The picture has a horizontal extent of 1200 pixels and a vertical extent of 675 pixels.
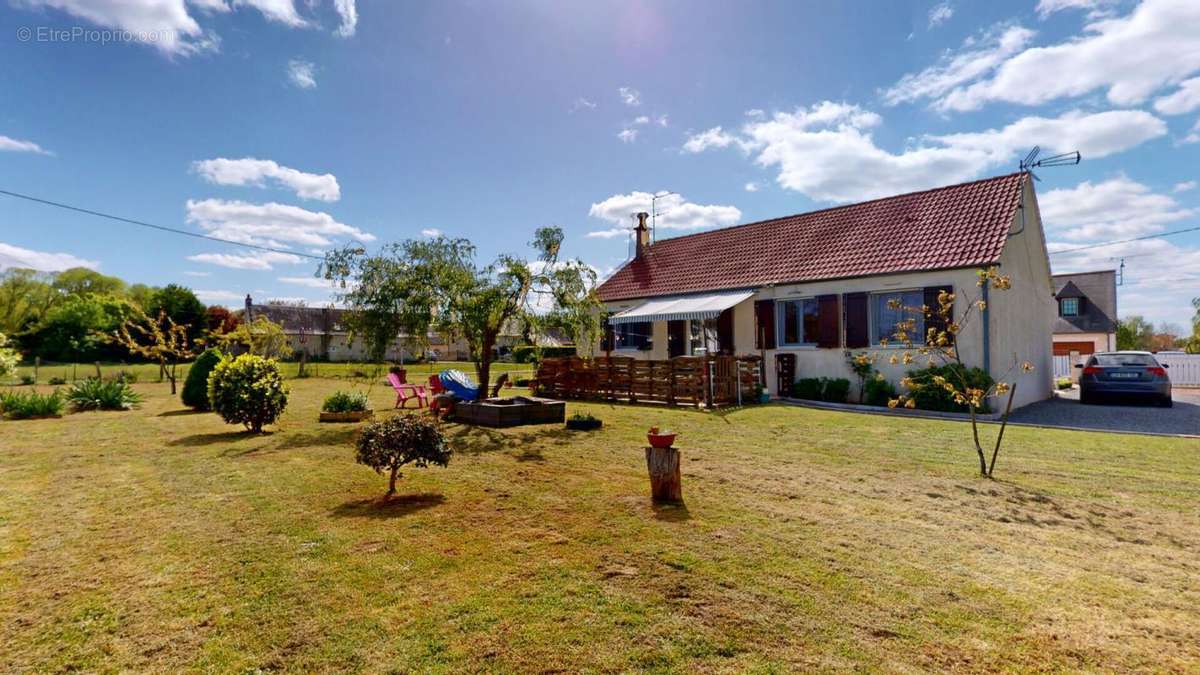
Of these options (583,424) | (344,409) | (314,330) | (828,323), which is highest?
(314,330)

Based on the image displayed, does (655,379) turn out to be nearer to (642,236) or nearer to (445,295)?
(445,295)

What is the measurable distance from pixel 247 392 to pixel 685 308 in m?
12.9

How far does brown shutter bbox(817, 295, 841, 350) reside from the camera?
16.8m

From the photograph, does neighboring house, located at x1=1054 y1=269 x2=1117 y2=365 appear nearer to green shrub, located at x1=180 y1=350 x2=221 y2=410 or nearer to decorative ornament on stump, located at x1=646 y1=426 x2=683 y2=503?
decorative ornament on stump, located at x1=646 y1=426 x2=683 y2=503

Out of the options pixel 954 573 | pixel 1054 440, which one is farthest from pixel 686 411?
pixel 954 573

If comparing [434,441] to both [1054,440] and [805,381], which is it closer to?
[1054,440]

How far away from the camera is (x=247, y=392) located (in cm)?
1130

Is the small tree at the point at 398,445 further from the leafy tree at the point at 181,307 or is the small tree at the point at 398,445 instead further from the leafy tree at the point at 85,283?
the leafy tree at the point at 85,283

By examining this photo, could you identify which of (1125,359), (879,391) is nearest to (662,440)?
(879,391)

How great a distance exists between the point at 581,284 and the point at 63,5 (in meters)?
15.4

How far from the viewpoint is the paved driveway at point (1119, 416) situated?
37.5 feet

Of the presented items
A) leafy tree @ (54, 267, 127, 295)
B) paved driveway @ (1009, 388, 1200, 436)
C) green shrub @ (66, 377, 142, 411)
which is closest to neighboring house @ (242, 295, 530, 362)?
leafy tree @ (54, 267, 127, 295)

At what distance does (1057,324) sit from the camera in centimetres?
3575

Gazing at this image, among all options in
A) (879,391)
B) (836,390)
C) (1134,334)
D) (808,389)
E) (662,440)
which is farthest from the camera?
(1134,334)
